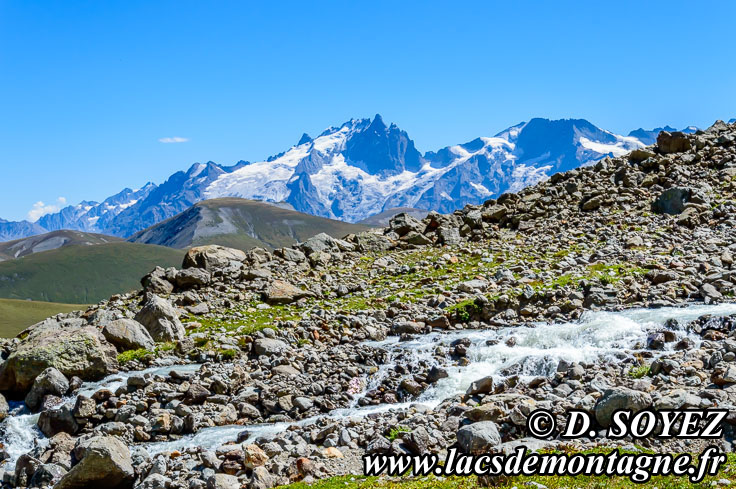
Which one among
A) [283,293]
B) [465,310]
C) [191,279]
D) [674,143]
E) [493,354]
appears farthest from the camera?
[674,143]

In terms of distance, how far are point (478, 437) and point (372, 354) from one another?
37.0 feet

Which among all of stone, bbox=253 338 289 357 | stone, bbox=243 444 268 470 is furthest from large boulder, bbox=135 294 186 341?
stone, bbox=243 444 268 470

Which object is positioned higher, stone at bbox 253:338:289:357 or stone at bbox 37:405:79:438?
stone at bbox 253:338:289:357

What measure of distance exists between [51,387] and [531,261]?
3087 centimetres

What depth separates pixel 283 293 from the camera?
1506 inches

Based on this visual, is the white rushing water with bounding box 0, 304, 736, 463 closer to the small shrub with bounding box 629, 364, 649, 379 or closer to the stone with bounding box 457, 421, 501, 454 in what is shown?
the small shrub with bounding box 629, 364, 649, 379

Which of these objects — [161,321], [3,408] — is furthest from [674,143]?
[3,408]

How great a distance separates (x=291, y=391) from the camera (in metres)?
24.0

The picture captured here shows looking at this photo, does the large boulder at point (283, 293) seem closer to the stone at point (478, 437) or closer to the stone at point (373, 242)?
the stone at point (373, 242)

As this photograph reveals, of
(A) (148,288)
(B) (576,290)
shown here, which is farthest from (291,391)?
(A) (148,288)

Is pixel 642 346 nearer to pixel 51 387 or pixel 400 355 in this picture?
pixel 400 355

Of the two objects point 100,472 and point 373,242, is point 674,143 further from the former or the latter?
point 100,472

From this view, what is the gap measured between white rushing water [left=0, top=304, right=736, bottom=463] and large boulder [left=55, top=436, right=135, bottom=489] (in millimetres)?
2120

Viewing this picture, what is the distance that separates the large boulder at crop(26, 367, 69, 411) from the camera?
24719mm
